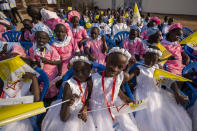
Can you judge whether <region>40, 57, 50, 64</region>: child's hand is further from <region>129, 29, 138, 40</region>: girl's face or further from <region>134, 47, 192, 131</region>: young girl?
<region>129, 29, 138, 40</region>: girl's face

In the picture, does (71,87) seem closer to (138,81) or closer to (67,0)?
(138,81)

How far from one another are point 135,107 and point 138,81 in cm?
81

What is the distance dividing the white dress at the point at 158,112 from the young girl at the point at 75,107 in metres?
0.73

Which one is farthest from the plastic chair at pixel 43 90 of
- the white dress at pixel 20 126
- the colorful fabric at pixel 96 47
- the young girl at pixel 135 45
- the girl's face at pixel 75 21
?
the girl's face at pixel 75 21

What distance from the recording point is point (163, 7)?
17.0 m

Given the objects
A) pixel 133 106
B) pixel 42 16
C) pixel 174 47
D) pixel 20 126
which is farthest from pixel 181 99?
pixel 42 16

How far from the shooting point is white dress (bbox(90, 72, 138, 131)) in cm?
123

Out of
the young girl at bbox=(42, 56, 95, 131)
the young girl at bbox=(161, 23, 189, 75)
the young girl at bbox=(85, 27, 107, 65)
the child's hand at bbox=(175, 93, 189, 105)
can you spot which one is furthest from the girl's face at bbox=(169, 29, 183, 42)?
the young girl at bbox=(42, 56, 95, 131)

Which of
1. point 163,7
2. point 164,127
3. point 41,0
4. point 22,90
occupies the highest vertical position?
point 41,0

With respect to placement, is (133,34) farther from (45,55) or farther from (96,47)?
(45,55)

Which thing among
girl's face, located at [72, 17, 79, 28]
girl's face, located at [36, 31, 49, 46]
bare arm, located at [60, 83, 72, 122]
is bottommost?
bare arm, located at [60, 83, 72, 122]

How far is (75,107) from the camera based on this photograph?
137 cm

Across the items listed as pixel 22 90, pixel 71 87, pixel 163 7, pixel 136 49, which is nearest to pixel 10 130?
pixel 22 90

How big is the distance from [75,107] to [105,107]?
1.27 ft
